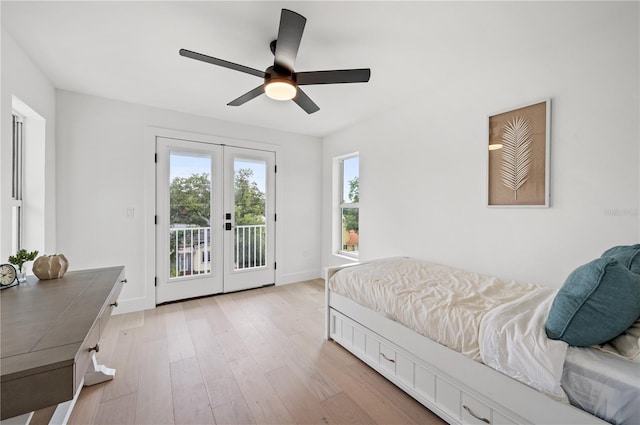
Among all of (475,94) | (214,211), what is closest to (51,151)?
(214,211)

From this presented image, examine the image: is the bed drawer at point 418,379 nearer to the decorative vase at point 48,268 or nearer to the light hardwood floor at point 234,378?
the light hardwood floor at point 234,378

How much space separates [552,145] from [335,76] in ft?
A: 5.49

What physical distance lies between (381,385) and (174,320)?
2256 mm

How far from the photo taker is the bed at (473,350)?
104cm

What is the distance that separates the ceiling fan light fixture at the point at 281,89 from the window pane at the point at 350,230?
95.6 inches

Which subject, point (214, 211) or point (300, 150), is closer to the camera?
point (214, 211)

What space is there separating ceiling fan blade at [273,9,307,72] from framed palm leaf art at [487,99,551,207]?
5.87 feet

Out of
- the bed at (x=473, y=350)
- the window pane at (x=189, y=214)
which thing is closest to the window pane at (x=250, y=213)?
the window pane at (x=189, y=214)

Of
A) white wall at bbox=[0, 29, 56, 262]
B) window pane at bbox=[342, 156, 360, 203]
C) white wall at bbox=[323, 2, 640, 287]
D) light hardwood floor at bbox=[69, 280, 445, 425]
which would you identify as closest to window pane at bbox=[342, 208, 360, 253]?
window pane at bbox=[342, 156, 360, 203]

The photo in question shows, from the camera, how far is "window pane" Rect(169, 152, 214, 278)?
3.34 metres

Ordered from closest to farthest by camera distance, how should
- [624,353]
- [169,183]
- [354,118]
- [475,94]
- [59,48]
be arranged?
[624,353]
[59,48]
[475,94]
[169,183]
[354,118]

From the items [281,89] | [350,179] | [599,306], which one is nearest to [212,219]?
[350,179]

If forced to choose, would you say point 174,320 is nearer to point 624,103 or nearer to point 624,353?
point 624,353

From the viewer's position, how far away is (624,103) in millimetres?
1623
